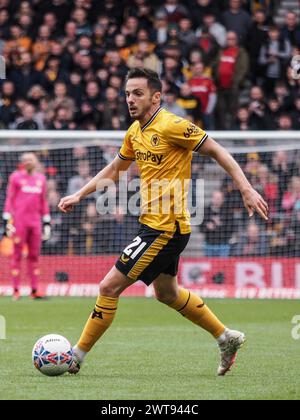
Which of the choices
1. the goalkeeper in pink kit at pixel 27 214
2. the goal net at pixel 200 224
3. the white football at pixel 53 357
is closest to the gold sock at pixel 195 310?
the white football at pixel 53 357

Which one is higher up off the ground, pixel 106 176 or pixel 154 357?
pixel 106 176

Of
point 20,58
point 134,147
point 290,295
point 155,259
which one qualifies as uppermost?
point 20,58

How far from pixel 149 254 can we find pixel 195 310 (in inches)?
27.0

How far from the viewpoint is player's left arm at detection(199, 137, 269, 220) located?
740cm

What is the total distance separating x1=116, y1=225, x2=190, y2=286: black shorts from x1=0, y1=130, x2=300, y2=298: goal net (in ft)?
29.6

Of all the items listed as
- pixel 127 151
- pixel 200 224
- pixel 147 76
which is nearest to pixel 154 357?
pixel 127 151

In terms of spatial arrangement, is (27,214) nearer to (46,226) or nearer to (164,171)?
(46,226)

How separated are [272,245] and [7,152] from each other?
5.24 m

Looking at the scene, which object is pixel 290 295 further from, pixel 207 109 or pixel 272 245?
pixel 207 109

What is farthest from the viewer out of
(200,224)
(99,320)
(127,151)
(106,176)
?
(200,224)

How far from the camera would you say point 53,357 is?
790 centimetres

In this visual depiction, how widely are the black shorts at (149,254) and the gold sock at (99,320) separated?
291 mm

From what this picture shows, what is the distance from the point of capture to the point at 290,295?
Answer: 1706 cm
